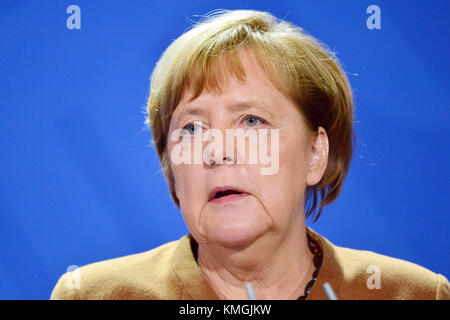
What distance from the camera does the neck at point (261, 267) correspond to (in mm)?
1273

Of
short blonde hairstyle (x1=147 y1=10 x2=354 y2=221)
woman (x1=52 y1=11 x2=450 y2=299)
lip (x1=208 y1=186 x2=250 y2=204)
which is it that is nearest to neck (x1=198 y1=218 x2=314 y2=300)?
woman (x1=52 y1=11 x2=450 y2=299)

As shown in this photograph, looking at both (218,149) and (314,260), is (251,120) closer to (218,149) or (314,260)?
(218,149)

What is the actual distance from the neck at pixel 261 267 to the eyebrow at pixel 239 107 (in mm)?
294

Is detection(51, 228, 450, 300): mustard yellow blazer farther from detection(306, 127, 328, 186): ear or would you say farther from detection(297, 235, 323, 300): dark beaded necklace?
detection(306, 127, 328, 186): ear

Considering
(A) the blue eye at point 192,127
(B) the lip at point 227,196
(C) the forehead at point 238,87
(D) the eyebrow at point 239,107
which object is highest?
(C) the forehead at point 238,87

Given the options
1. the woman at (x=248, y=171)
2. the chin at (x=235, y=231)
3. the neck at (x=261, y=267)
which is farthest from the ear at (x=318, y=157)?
the chin at (x=235, y=231)

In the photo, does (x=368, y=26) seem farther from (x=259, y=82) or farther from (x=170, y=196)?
(x=170, y=196)

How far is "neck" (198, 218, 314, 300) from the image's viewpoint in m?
1.27

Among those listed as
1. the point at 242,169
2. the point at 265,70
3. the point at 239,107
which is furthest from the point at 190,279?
the point at 265,70

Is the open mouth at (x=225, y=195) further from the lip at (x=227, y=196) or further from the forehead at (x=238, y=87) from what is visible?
the forehead at (x=238, y=87)

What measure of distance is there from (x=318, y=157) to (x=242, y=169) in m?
0.30

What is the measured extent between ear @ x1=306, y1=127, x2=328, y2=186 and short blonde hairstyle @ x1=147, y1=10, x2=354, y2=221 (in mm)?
29

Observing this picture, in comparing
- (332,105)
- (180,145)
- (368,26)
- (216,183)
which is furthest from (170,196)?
(368,26)
